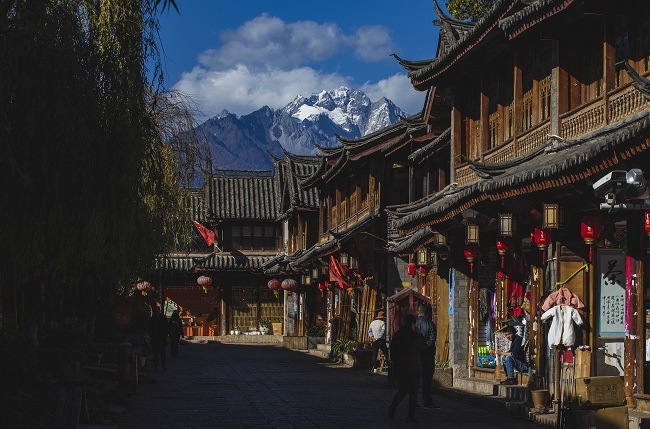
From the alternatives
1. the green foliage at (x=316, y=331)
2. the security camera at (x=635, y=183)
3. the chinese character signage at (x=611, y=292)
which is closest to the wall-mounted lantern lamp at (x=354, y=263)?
the green foliage at (x=316, y=331)

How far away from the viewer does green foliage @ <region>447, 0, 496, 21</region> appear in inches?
1109

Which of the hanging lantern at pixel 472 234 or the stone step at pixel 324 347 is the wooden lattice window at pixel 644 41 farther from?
the stone step at pixel 324 347

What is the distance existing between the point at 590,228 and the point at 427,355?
4.51 meters

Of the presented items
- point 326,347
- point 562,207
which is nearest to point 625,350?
point 562,207

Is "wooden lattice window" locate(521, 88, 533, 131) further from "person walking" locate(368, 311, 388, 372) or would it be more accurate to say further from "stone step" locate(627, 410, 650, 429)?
"person walking" locate(368, 311, 388, 372)

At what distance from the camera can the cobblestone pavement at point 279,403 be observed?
16.0 meters

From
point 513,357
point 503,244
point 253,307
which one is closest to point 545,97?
point 503,244

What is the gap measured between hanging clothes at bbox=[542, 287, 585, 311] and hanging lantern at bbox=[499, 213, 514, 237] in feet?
5.40

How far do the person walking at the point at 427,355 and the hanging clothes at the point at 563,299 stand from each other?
6.96 feet

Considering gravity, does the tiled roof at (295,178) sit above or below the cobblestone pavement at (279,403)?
above

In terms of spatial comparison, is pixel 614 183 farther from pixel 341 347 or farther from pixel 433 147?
pixel 341 347

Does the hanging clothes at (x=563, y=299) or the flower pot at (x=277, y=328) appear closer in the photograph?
the hanging clothes at (x=563, y=299)

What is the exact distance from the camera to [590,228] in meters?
16.2

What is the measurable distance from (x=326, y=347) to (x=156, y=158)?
2632 cm
